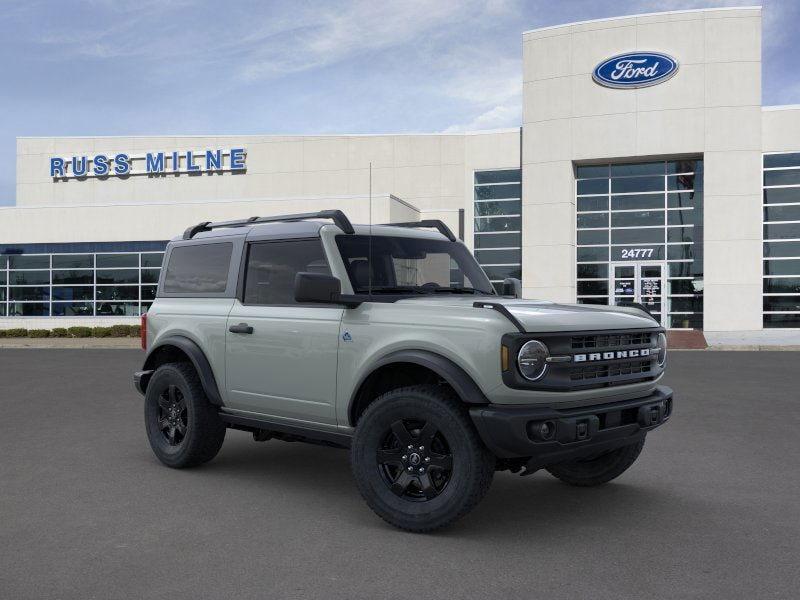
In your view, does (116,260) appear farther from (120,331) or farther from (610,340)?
(610,340)

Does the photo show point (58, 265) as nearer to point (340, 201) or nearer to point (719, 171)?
point (340, 201)

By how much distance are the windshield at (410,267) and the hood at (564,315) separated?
33 centimetres

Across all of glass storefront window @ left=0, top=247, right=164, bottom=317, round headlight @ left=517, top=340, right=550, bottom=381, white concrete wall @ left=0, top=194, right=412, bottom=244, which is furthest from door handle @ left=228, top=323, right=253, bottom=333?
glass storefront window @ left=0, top=247, right=164, bottom=317

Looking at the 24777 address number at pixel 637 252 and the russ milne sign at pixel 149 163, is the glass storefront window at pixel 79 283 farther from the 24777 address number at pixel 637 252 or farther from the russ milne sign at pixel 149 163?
the 24777 address number at pixel 637 252

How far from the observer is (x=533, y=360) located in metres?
4.72

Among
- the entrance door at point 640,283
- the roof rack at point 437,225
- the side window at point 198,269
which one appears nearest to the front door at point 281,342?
the side window at point 198,269

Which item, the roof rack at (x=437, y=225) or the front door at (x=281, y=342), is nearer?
the front door at (x=281, y=342)

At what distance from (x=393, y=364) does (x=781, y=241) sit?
95.1 feet

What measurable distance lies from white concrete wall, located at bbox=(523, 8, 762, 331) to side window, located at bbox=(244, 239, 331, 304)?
1026 inches

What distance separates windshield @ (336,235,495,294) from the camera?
5889mm

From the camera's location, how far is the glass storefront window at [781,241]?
29969 mm

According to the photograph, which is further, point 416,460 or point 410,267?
point 410,267

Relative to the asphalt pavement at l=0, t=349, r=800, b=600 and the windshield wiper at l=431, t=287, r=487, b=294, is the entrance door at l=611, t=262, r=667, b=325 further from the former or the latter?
the windshield wiper at l=431, t=287, r=487, b=294

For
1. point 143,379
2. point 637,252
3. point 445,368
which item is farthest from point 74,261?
point 445,368
